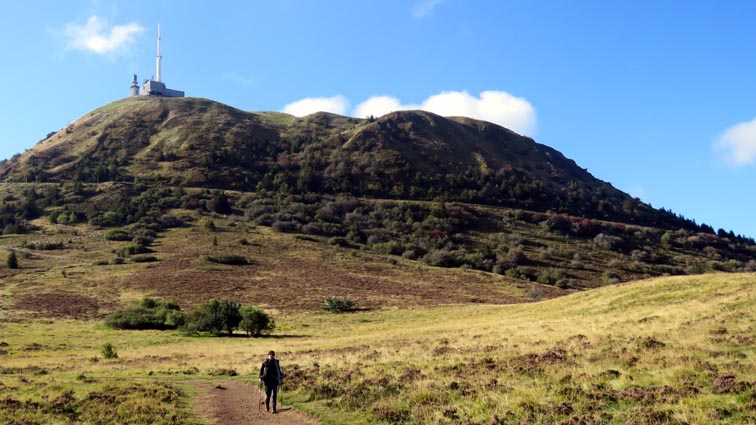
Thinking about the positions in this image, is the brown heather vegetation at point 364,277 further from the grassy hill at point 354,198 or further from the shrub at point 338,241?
the grassy hill at point 354,198

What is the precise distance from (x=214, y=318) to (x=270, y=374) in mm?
32944

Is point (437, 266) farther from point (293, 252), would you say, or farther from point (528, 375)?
point (528, 375)

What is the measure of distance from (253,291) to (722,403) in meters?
60.4

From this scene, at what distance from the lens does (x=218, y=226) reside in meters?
105

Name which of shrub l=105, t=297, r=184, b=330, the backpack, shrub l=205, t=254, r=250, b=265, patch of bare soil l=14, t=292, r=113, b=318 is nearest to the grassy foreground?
the backpack

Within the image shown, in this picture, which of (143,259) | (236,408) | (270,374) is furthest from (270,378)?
(143,259)

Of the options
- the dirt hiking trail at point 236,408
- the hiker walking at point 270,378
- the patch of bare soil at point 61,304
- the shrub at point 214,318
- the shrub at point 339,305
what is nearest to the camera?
the dirt hiking trail at point 236,408

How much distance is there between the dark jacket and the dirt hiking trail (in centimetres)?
89

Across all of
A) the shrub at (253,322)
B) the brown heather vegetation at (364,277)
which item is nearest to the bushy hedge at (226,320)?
the shrub at (253,322)

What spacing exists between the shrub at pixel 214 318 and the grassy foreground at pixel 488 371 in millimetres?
7916

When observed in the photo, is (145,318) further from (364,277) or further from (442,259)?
(442,259)

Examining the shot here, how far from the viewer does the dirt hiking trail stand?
15023mm

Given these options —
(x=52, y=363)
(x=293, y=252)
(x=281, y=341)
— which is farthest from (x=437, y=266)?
(x=52, y=363)

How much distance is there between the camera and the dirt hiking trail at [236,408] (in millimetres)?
15023
